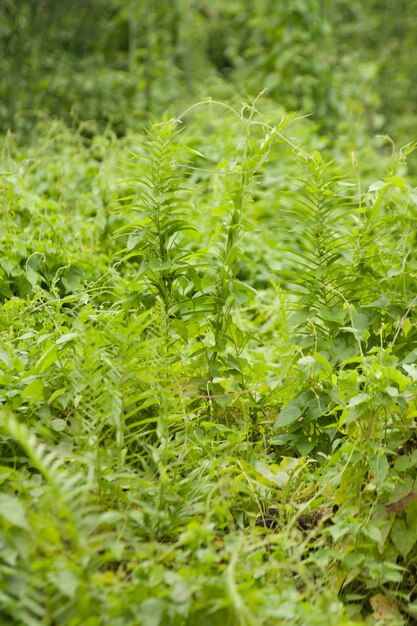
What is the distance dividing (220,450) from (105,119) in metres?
5.32

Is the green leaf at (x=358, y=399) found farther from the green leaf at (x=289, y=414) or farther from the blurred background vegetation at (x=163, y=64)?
the blurred background vegetation at (x=163, y=64)

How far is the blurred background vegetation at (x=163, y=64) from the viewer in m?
6.39

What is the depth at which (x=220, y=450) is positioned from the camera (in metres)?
2.31

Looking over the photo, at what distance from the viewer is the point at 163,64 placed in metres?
7.41

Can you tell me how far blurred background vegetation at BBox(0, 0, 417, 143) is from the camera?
639 centimetres

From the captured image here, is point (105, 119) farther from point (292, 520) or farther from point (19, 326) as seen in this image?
point (292, 520)

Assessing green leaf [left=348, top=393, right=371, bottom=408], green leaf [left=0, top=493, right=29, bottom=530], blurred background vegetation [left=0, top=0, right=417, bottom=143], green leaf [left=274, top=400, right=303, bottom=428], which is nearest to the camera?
green leaf [left=0, top=493, right=29, bottom=530]

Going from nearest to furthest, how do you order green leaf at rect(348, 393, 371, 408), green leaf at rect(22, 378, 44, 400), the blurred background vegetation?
green leaf at rect(348, 393, 371, 408) → green leaf at rect(22, 378, 44, 400) → the blurred background vegetation

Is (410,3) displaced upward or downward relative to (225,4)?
downward

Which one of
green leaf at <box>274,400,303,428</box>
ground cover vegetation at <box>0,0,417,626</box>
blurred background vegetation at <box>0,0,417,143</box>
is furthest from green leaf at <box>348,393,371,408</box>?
blurred background vegetation at <box>0,0,417,143</box>

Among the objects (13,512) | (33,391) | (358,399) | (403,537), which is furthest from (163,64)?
(13,512)

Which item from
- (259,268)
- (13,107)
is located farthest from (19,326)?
(13,107)

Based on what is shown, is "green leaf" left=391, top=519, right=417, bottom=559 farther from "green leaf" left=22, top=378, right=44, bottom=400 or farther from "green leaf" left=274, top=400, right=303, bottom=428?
"green leaf" left=22, top=378, right=44, bottom=400

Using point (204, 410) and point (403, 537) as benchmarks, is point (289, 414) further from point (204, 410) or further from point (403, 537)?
point (403, 537)
